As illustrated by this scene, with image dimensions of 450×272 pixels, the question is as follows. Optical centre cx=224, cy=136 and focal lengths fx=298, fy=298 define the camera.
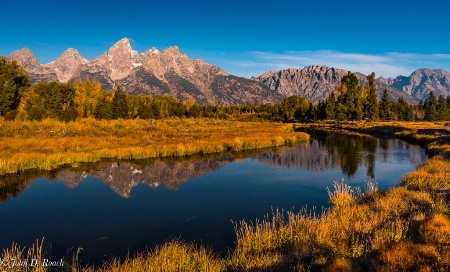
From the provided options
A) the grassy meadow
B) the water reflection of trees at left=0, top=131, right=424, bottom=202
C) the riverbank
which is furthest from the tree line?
the grassy meadow

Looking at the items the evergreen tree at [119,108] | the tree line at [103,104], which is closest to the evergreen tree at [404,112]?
the tree line at [103,104]

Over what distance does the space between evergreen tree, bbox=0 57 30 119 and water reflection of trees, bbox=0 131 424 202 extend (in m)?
47.7

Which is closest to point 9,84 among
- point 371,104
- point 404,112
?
point 371,104

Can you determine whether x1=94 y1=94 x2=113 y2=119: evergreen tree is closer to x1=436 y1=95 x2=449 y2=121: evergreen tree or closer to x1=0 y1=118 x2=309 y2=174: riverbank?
x1=0 y1=118 x2=309 y2=174: riverbank

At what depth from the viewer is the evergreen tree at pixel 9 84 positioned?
2638 inches

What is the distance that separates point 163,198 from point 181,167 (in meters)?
11.8

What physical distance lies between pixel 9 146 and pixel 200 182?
26.2 m

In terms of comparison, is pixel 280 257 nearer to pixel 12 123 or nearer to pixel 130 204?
pixel 130 204

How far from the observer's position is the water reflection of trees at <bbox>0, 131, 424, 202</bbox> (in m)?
28.0

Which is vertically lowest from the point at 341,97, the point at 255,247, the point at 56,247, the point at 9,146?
the point at 56,247

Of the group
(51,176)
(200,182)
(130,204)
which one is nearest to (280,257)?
(130,204)

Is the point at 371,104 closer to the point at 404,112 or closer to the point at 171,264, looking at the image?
the point at 404,112

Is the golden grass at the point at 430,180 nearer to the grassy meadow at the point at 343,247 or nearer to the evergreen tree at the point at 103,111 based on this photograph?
the grassy meadow at the point at 343,247

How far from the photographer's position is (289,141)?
2431 inches
